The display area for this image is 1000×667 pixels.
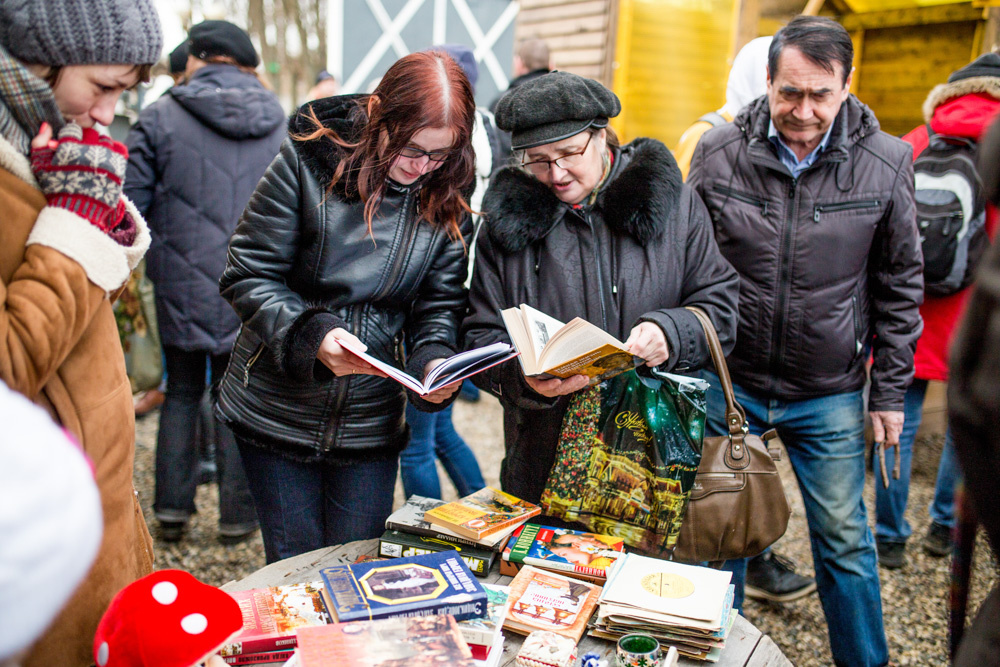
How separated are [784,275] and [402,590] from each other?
5.43 ft

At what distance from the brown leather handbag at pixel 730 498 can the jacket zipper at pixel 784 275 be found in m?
0.50

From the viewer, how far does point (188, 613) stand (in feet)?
3.96

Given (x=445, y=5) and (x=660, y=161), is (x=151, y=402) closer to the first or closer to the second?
(x=445, y=5)

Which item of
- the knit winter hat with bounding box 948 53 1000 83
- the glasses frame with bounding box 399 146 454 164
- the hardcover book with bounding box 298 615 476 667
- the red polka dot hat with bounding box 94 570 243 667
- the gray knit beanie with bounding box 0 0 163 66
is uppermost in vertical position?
the gray knit beanie with bounding box 0 0 163 66

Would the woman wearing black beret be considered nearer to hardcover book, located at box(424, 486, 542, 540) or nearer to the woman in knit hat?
hardcover book, located at box(424, 486, 542, 540)

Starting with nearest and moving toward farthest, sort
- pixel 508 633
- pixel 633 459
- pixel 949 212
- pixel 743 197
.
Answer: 1. pixel 508 633
2. pixel 633 459
3. pixel 743 197
4. pixel 949 212

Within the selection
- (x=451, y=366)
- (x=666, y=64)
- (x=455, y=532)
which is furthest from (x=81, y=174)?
(x=666, y=64)

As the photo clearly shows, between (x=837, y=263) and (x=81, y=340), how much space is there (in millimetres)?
2119

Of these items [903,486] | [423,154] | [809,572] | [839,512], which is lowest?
[809,572]

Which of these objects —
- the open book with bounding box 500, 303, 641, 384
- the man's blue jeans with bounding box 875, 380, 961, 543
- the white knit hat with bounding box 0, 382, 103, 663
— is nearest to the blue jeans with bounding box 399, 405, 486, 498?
the open book with bounding box 500, 303, 641, 384

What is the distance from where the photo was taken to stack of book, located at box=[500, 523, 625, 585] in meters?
1.69

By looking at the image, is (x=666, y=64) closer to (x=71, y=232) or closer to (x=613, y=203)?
(x=613, y=203)

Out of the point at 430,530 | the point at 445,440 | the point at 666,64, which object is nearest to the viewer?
the point at 430,530

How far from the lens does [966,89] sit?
3121 millimetres
